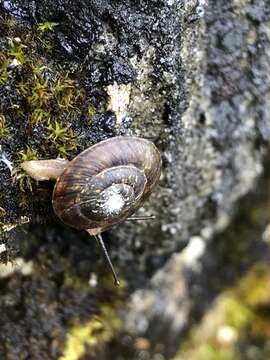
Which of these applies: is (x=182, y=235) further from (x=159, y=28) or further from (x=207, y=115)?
(x=159, y=28)

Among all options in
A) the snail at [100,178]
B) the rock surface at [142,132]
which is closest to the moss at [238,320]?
the rock surface at [142,132]

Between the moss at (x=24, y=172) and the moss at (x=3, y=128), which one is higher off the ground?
the moss at (x=3, y=128)

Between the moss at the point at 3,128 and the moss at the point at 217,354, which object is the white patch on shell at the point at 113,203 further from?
the moss at the point at 217,354

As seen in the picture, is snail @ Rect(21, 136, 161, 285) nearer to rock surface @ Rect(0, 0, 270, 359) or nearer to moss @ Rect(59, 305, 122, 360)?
rock surface @ Rect(0, 0, 270, 359)

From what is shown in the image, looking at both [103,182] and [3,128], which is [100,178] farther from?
[3,128]

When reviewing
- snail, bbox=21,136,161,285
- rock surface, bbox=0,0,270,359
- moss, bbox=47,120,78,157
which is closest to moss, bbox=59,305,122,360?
rock surface, bbox=0,0,270,359

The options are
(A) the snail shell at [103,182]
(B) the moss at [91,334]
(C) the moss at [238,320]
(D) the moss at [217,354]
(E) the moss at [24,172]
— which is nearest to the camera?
(A) the snail shell at [103,182]

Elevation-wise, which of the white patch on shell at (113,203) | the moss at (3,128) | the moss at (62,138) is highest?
the moss at (3,128)

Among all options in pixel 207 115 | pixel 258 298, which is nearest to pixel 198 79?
pixel 207 115
